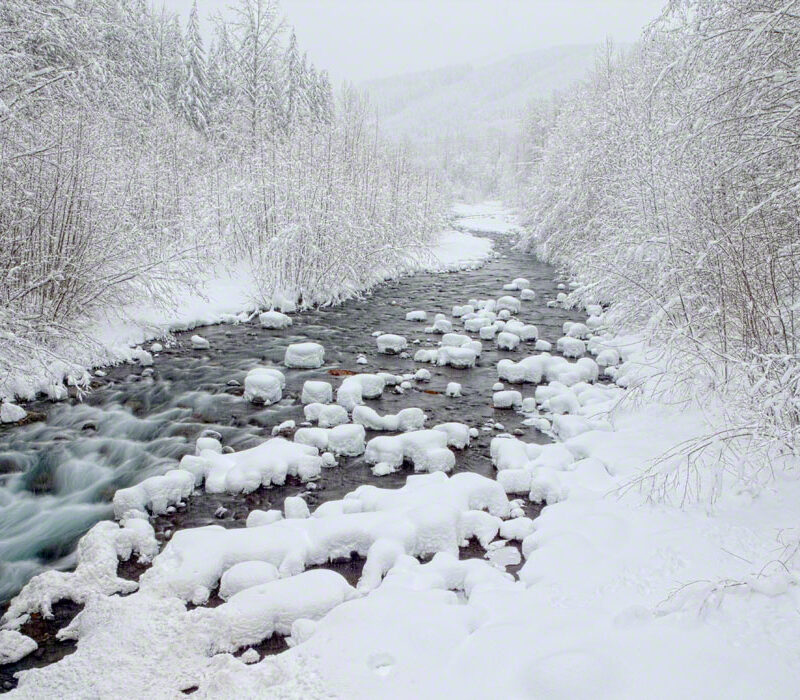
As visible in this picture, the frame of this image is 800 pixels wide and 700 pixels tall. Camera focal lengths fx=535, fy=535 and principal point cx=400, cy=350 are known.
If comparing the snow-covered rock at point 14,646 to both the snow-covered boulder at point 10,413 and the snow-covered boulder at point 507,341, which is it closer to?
the snow-covered boulder at point 10,413

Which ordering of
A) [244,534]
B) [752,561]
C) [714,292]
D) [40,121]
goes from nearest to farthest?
[752,561], [244,534], [714,292], [40,121]

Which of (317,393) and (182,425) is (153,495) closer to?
(182,425)

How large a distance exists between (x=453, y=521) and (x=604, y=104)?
1527 centimetres

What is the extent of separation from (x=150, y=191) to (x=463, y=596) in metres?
11.5

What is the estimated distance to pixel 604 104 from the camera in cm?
1551

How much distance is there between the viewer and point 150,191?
38.9 ft

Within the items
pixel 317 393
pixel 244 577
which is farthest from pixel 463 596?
pixel 317 393

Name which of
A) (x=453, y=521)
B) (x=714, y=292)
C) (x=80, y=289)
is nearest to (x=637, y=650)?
(x=453, y=521)

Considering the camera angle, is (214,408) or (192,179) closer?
(214,408)

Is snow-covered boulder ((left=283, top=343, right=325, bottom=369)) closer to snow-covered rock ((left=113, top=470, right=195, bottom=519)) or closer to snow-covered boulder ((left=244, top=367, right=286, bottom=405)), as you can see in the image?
snow-covered boulder ((left=244, top=367, right=286, bottom=405))

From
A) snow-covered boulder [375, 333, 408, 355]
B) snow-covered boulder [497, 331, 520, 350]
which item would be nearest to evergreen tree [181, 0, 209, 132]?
snow-covered boulder [375, 333, 408, 355]

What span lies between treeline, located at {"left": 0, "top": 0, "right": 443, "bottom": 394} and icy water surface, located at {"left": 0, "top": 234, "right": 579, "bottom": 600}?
0.95m

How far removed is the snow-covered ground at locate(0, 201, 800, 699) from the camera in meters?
2.43

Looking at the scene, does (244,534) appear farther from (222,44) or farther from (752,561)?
(222,44)
